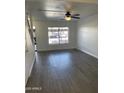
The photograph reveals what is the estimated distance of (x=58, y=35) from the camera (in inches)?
443

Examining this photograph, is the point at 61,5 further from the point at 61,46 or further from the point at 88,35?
the point at 61,46

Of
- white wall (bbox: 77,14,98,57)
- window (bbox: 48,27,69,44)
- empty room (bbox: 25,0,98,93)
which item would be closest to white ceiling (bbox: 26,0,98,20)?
empty room (bbox: 25,0,98,93)

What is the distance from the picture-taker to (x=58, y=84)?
3.80 m

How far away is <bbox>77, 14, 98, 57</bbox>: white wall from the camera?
7817mm

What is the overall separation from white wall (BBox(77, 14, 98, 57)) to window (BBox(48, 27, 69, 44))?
3.65 feet

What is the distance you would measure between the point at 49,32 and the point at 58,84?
Result: 7603 millimetres

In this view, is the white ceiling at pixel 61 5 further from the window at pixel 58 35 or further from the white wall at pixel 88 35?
the window at pixel 58 35

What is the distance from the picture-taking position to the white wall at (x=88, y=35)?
782 centimetres

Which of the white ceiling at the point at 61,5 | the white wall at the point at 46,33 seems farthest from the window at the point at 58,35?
the white ceiling at the point at 61,5

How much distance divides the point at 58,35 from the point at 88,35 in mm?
3071
